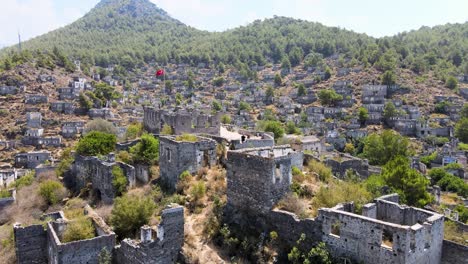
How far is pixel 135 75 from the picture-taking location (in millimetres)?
110312

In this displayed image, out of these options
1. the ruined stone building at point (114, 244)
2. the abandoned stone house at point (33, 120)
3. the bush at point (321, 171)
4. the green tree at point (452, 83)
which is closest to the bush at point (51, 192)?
the ruined stone building at point (114, 244)

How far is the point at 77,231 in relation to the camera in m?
15.5

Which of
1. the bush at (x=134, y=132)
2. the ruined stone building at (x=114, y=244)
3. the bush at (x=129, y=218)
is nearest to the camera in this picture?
the ruined stone building at (x=114, y=244)

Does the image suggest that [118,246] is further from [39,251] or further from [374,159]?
[374,159]

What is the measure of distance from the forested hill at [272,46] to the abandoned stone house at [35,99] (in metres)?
43.9

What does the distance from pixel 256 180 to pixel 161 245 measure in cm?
370

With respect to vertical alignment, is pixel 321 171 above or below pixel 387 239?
above

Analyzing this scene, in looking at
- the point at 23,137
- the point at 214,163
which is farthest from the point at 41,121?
the point at 214,163

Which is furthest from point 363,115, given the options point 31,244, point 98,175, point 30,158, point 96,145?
point 31,244

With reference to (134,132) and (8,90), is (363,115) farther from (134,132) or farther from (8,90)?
(8,90)

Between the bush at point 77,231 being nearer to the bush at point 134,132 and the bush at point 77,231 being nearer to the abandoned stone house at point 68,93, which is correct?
the bush at point 134,132

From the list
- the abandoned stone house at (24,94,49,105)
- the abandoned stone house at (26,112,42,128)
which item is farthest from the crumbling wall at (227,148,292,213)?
the abandoned stone house at (24,94,49,105)

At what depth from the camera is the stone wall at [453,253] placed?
13.0m

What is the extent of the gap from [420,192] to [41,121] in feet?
168
